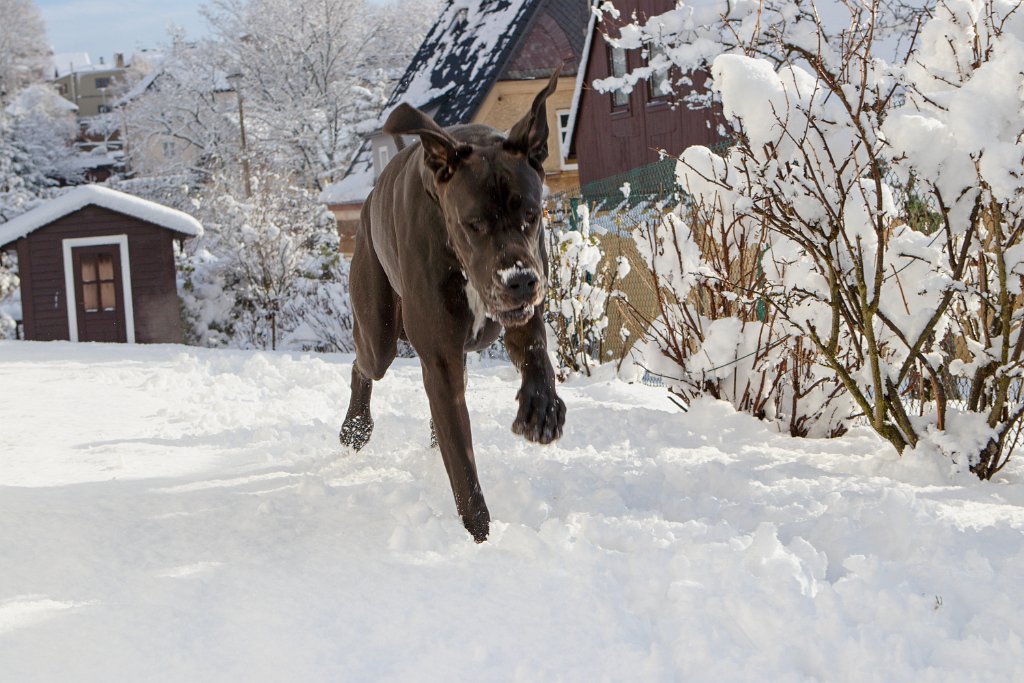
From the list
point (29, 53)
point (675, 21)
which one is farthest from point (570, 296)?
point (29, 53)

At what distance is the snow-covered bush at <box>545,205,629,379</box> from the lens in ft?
28.6

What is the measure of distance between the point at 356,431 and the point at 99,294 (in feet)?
56.7

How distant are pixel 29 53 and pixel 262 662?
68.1 meters

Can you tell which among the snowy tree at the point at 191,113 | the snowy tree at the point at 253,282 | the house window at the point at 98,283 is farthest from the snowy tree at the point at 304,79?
the house window at the point at 98,283

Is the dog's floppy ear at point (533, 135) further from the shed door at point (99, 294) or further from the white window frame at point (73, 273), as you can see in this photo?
the shed door at point (99, 294)

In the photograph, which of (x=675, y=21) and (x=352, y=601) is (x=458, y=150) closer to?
(x=352, y=601)

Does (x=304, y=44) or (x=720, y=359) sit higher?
(x=304, y=44)

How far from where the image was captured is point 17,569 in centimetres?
334

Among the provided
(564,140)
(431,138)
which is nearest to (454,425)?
(431,138)

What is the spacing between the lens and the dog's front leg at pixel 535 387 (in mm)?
3594

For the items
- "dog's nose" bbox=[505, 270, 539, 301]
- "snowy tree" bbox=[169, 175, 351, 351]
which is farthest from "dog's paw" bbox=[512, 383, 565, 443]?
"snowy tree" bbox=[169, 175, 351, 351]

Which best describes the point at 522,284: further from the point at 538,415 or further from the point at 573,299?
the point at 573,299

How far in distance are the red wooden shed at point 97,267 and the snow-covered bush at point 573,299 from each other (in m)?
13.3

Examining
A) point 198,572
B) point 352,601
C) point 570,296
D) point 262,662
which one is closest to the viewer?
point 262,662
